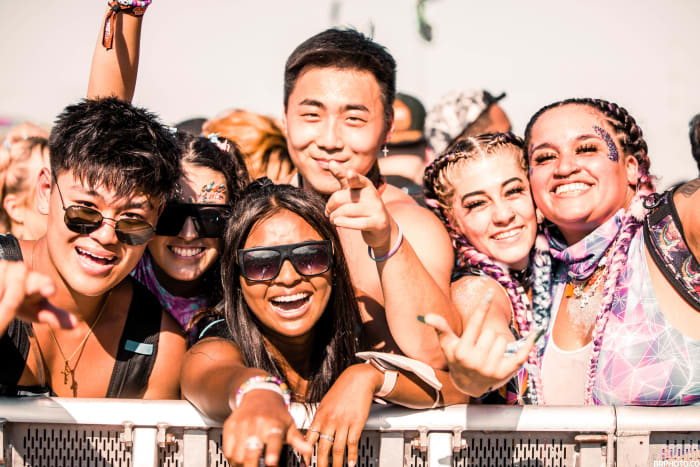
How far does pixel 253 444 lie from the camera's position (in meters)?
1.55

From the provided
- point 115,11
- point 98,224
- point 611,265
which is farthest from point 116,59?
point 611,265

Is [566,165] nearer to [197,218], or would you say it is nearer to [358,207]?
[358,207]

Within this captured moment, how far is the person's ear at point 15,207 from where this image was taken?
12.0ft

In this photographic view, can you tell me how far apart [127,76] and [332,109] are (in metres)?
0.95

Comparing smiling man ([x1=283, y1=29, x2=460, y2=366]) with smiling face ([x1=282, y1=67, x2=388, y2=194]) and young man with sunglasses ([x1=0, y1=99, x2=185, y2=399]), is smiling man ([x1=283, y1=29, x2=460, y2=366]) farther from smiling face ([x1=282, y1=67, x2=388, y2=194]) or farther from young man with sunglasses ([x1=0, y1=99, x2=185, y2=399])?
young man with sunglasses ([x1=0, y1=99, x2=185, y2=399])

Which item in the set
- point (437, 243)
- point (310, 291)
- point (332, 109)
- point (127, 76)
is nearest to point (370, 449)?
point (310, 291)

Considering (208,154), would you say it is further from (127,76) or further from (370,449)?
(370,449)

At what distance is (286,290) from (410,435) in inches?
27.7

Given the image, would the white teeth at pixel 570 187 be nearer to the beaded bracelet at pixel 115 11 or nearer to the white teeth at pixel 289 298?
the white teeth at pixel 289 298

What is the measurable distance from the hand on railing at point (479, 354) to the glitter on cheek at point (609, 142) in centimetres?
122

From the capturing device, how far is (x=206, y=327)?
2537mm

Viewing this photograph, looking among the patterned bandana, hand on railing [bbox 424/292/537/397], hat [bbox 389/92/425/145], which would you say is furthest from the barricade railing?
hat [bbox 389/92/425/145]

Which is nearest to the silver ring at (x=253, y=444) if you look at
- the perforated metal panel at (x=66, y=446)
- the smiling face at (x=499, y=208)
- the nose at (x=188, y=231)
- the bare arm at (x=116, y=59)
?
the perforated metal panel at (x=66, y=446)

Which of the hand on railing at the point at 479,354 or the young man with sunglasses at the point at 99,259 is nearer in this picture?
the hand on railing at the point at 479,354
